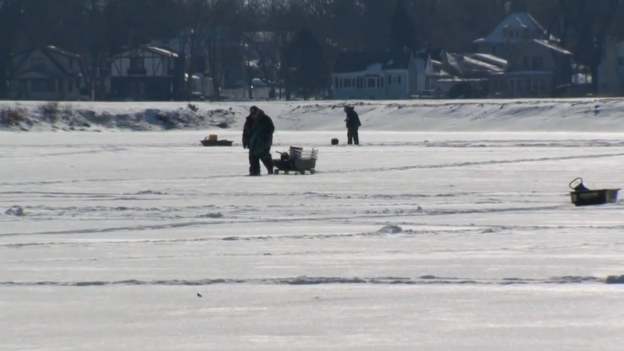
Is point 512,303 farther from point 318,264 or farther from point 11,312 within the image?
point 11,312

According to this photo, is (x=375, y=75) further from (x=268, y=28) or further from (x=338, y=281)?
(x=338, y=281)

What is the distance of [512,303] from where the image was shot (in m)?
7.95

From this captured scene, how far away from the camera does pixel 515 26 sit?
10494cm

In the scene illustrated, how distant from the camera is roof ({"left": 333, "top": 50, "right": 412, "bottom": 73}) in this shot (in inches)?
3570

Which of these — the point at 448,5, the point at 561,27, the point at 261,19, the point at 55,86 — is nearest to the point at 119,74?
the point at 55,86

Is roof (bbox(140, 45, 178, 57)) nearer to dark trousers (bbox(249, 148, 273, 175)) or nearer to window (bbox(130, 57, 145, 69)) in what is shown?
window (bbox(130, 57, 145, 69))

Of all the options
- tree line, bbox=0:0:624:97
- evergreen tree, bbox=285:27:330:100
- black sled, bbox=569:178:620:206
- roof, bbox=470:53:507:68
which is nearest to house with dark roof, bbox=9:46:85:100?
tree line, bbox=0:0:624:97

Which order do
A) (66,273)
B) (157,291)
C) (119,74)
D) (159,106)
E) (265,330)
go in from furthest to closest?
(119,74), (159,106), (66,273), (157,291), (265,330)

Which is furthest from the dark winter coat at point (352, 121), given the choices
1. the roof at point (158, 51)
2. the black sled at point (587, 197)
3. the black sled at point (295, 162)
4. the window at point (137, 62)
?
the window at point (137, 62)

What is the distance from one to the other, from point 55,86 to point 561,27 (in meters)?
44.3

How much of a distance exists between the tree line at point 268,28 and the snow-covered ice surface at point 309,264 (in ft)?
220

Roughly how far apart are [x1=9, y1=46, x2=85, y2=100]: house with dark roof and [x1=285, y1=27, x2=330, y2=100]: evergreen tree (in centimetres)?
1828

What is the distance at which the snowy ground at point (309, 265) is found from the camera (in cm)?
712

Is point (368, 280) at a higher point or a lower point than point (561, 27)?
lower
